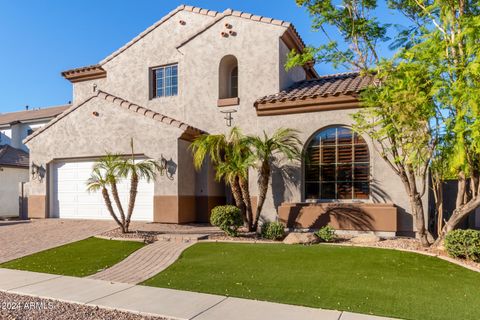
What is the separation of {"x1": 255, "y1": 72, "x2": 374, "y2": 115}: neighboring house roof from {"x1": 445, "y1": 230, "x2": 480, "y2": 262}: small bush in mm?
5787

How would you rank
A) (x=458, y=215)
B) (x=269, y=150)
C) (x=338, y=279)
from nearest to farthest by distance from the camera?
(x=338, y=279) < (x=458, y=215) < (x=269, y=150)

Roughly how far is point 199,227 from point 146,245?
143 inches

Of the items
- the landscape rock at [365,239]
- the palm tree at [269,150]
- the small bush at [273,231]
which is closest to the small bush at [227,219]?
the small bush at [273,231]

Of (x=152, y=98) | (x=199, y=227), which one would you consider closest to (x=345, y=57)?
(x=199, y=227)

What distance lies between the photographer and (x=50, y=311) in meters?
5.98

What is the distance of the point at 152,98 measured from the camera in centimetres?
1873

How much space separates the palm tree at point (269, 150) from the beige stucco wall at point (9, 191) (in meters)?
18.6

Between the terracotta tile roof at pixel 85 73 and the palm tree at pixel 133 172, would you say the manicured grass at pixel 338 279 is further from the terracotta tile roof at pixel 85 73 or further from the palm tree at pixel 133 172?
the terracotta tile roof at pixel 85 73

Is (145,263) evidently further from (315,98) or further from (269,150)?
(315,98)

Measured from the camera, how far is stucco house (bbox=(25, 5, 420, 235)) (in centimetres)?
1333

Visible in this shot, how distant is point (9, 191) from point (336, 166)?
2169cm

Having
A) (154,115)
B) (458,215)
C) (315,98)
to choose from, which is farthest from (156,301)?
(154,115)

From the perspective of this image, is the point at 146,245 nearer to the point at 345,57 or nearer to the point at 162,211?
the point at 162,211

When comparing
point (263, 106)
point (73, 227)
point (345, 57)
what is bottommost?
point (73, 227)
